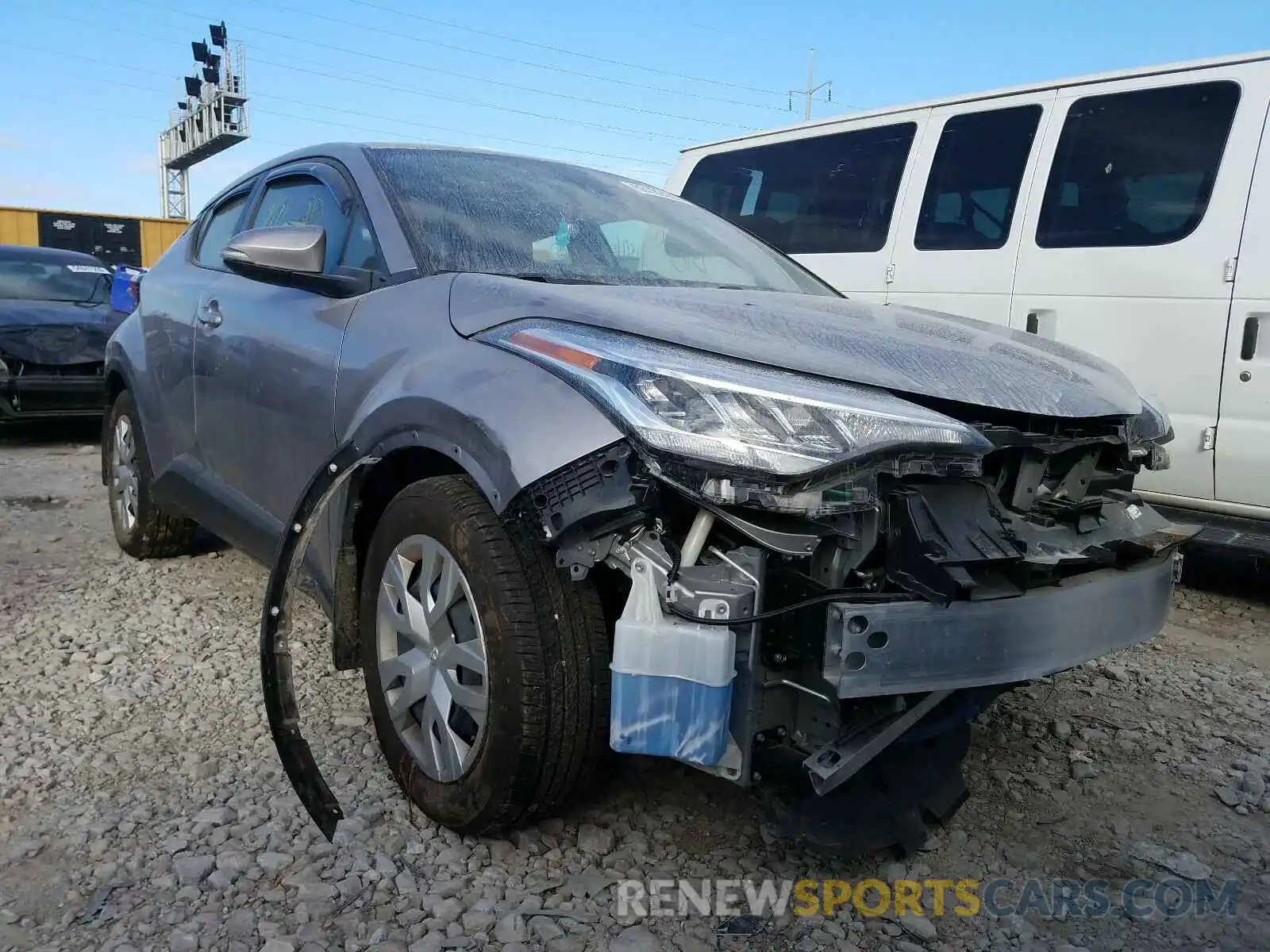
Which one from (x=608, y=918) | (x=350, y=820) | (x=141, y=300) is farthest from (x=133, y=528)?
(x=608, y=918)

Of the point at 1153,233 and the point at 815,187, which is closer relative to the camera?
the point at 1153,233

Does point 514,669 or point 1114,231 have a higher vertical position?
point 1114,231

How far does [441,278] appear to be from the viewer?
2420mm

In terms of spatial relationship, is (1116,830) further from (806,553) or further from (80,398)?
(80,398)

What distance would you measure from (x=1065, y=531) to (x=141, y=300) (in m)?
3.60

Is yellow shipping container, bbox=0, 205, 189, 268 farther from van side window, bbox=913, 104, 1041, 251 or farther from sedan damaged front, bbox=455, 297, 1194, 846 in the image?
sedan damaged front, bbox=455, 297, 1194, 846

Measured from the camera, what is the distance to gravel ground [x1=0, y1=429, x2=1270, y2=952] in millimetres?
1994

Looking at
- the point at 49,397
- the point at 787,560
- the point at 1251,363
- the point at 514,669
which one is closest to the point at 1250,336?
the point at 1251,363

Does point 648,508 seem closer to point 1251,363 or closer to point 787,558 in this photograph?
point 787,558

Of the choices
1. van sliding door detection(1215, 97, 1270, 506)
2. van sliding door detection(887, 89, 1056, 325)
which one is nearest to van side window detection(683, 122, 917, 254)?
van sliding door detection(887, 89, 1056, 325)

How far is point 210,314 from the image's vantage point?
3373 millimetres

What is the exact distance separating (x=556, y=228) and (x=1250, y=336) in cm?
271

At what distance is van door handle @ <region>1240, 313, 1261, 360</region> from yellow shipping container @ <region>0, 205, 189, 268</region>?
23433mm

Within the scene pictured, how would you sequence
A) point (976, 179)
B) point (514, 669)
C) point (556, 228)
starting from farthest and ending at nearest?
1. point (976, 179)
2. point (556, 228)
3. point (514, 669)
